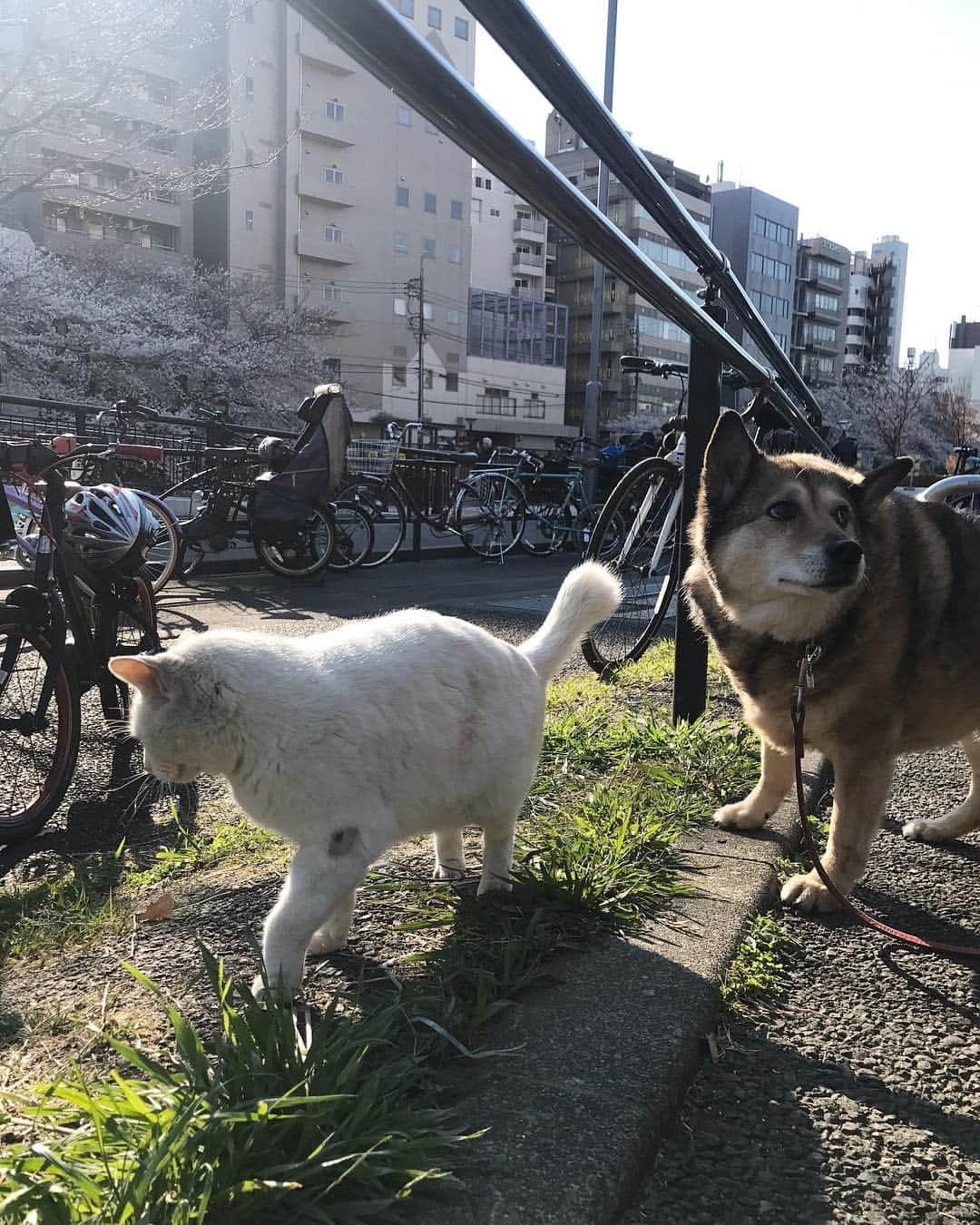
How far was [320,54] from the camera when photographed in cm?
5106

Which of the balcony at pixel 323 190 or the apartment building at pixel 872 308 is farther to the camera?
the apartment building at pixel 872 308

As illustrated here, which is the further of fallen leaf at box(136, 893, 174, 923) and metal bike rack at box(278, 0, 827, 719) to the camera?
fallen leaf at box(136, 893, 174, 923)

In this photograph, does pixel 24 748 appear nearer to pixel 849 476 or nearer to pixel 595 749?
pixel 595 749

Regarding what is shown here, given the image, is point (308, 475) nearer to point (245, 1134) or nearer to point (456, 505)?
point (456, 505)

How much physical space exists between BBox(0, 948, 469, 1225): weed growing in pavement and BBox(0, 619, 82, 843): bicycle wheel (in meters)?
1.60

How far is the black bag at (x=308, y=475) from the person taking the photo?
8.91 meters

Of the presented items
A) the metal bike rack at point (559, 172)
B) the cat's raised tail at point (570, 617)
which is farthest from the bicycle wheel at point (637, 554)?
the cat's raised tail at point (570, 617)

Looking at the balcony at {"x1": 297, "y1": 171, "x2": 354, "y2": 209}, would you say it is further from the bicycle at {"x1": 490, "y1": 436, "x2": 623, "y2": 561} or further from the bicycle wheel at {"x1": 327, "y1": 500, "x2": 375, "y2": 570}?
the bicycle wheel at {"x1": 327, "y1": 500, "x2": 375, "y2": 570}

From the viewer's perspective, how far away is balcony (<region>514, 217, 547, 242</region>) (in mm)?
71938

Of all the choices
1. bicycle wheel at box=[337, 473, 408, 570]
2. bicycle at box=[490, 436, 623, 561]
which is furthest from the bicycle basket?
bicycle at box=[490, 436, 623, 561]

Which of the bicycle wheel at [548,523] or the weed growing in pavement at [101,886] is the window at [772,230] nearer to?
the bicycle wheel at [548,523]

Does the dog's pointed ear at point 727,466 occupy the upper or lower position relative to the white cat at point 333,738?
upper

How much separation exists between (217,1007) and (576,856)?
939 millimetres

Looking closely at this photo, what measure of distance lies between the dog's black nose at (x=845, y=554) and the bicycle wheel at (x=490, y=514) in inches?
391
